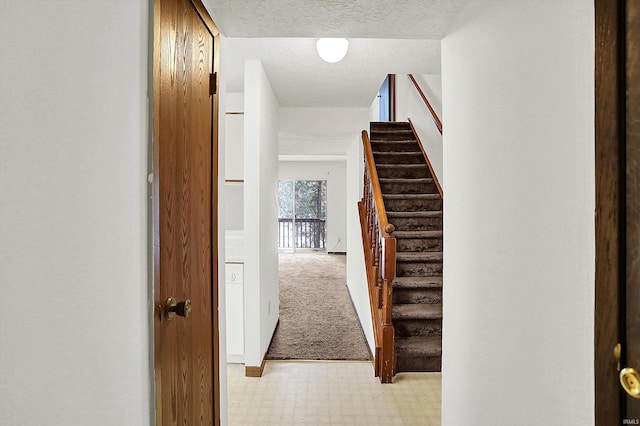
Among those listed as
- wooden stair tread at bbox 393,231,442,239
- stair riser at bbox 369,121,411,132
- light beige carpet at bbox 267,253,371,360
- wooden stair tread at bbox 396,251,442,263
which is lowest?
light beige carpet at bbox 267,253,371,360

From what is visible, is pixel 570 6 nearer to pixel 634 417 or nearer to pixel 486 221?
pixel 486 221

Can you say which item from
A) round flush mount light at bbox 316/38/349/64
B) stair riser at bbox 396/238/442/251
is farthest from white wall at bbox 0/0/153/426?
stair riser at bbox 396/238/442/251

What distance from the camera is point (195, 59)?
1.36 meters

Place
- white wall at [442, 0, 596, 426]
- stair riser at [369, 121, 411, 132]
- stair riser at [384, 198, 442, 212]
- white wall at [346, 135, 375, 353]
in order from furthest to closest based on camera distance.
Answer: stair riser at [369, 121, 411, 132] < stair riser at [384, 198, 442, 212] < white wall at [346, 135, 375, 353] < white wall at [442, 0, 596, 426]

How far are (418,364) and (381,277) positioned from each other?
28.9 inches

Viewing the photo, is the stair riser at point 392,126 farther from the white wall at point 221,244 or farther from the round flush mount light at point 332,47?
the white wall at point 221,244

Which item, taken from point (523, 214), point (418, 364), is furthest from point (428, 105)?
point (523, 214)

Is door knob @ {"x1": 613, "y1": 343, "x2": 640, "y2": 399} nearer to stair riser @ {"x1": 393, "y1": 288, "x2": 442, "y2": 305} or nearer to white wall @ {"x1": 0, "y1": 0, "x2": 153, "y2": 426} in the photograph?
white wall @ {"x1": 0, "y1": 0, "x2": 153, "y2": 426}

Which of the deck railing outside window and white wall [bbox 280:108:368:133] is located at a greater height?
white wall [bbox 280:108:368:133]

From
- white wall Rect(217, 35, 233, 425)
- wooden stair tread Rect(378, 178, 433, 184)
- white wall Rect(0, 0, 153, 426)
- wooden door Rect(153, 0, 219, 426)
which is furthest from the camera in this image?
wooden stair tread Rect(378, 178, 433, 184)

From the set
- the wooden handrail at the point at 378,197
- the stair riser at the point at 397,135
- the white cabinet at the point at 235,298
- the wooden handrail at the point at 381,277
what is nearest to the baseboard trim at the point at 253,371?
the white cabinet at the point at 235,298

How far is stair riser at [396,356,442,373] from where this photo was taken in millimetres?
3008

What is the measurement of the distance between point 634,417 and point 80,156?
112 centimetres

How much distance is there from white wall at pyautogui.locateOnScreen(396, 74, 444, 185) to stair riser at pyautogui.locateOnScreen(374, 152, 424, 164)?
0.45ft
